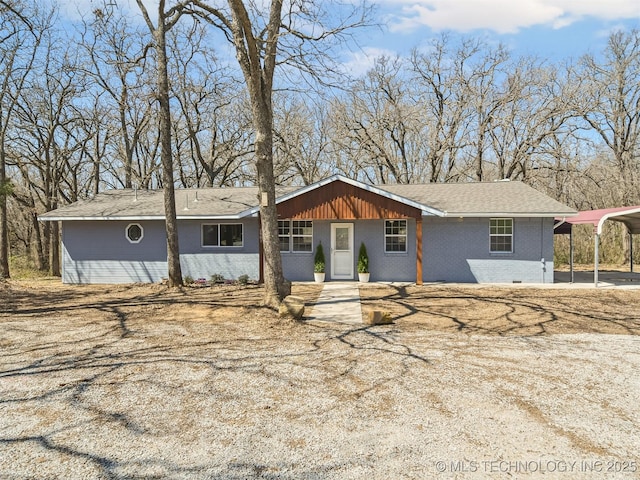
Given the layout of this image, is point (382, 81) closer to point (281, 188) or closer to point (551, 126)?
point (551, 126)

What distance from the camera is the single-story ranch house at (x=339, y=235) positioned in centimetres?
1430

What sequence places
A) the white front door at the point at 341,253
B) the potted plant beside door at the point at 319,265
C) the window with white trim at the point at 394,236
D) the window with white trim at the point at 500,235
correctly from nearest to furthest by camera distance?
1. the window with white trim at the point at 500,235
2. the potted plant beside door at the point at 319,265
3. the window with white trim at the point at 394,236
4. the white front door at the point at 341,253

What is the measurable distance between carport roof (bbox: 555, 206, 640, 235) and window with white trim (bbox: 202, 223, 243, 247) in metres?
11.4

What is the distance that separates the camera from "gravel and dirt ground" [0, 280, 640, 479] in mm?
3355

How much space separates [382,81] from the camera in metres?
27.1

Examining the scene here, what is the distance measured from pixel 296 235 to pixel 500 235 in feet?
23.4

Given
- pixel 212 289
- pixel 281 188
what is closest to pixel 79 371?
pixel 212 289

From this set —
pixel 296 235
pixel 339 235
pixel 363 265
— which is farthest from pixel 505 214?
pixel 296 235

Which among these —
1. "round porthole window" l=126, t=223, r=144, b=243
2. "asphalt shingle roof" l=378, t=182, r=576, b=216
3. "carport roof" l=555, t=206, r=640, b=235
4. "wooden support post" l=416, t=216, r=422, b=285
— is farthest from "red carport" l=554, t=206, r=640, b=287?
"round porthole window" l=126, t=223, r=144, b=243

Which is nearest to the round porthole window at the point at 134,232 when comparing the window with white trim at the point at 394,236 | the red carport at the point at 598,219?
the window with white trim at the point at 394,236

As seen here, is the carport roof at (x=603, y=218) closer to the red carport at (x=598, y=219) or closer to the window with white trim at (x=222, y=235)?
the red carport at (x=598, y=219)

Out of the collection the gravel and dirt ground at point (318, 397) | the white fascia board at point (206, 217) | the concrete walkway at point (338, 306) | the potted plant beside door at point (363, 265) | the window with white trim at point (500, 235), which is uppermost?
the white fascia board at point (206, 217)

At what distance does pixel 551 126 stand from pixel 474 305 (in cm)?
1885

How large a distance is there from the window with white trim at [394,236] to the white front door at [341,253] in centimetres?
132
